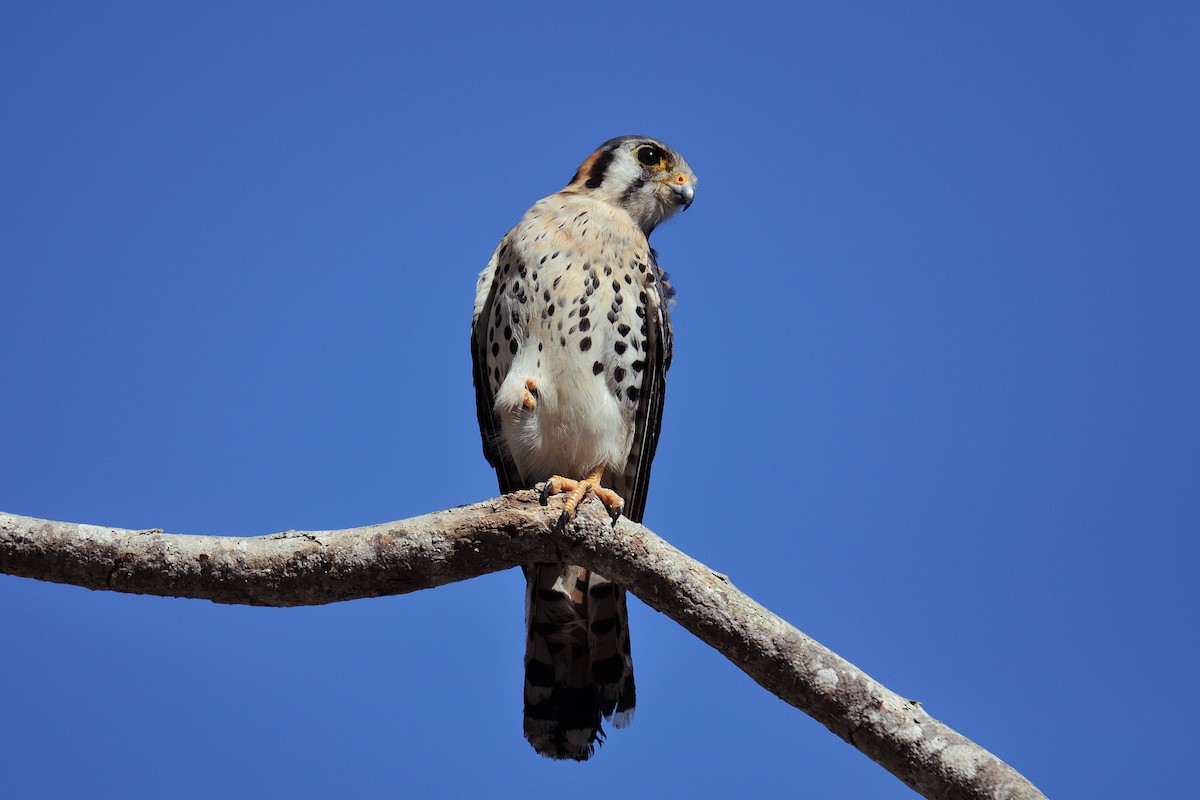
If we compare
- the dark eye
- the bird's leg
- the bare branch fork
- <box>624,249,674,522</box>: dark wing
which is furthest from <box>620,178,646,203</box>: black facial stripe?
the bare branch fork

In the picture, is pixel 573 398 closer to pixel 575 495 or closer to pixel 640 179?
pixel 575 495

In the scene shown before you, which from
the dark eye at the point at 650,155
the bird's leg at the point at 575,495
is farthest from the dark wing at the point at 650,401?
the bird's leg at the point at 575,495

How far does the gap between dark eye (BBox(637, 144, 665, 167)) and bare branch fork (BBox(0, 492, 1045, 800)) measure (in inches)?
95.0

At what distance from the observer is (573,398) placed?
4625mm

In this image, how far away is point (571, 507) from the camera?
382cm

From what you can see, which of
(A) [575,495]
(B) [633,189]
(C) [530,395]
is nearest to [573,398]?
(C) [530,395]

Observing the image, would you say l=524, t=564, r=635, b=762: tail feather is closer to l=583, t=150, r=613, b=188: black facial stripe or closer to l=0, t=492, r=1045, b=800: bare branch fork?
l=0, t=492, r=1045, b=800: bare branch fork

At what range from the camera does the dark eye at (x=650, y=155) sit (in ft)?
18.4

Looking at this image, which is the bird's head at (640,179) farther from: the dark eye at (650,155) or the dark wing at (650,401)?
the dark wing at (650,401)

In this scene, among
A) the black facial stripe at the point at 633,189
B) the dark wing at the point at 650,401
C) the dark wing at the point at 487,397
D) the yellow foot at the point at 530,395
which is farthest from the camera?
the black facial stripe at the point at 633,189

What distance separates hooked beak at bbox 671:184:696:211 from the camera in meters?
5.56

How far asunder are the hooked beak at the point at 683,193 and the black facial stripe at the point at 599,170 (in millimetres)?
358

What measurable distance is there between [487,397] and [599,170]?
134 cm

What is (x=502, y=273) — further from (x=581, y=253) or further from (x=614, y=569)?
(x=614, y=569)
